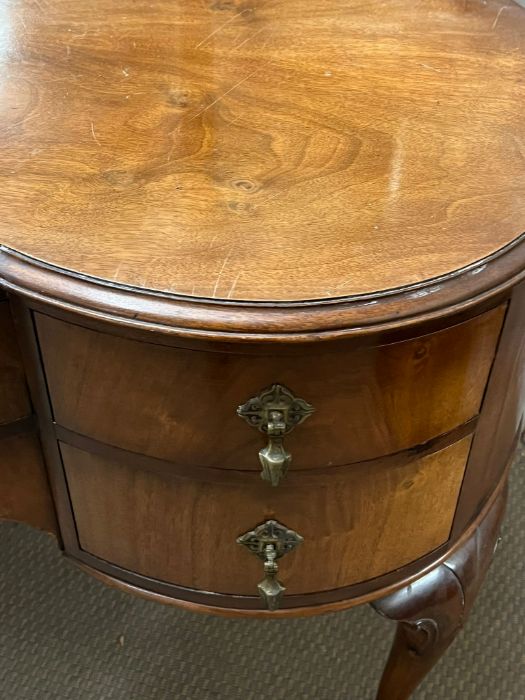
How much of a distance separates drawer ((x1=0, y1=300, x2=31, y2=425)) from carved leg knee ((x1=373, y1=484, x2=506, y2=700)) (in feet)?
1.19

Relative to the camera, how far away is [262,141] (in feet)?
2.01

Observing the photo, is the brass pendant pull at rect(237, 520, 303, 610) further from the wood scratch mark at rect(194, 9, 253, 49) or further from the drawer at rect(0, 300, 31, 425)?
the wood scratch mark at rect(194, 9, 253, 49)

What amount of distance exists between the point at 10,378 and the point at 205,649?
20.7 inches

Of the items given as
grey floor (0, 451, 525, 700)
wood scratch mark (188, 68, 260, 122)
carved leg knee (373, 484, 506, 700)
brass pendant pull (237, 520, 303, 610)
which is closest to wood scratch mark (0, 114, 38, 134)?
wood scratch mark (188, 68, 260, 122)

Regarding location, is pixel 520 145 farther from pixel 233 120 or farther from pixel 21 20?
pixel 21 20

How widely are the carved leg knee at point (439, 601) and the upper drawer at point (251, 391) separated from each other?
0.19 meters

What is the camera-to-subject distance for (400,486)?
24.1 inches

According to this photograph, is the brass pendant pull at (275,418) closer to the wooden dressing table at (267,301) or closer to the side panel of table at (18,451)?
the wooden dressing table at (267,301)

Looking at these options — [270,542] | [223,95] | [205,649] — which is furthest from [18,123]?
[205,649]

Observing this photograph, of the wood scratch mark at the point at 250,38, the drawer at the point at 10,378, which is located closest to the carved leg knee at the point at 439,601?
the drawer at the point at 10,378

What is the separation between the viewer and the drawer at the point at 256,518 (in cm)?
60

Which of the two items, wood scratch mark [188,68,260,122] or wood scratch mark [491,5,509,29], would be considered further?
wood scratch mark [491,5,509,29]

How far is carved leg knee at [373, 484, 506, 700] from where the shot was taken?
2.36 ft

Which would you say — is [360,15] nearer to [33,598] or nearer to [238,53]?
[238,53]
